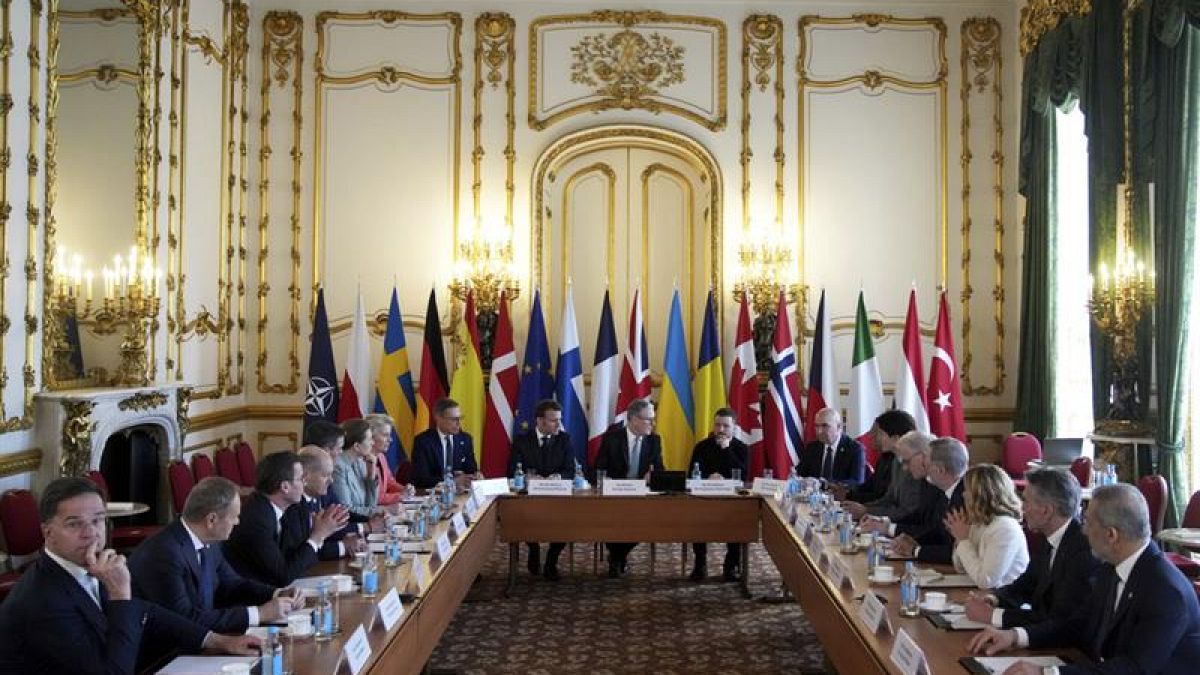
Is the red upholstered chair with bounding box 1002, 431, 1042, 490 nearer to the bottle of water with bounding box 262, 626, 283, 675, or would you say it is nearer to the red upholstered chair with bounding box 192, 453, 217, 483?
the red upholstered chair with bounding box 192, 453, 217, 483

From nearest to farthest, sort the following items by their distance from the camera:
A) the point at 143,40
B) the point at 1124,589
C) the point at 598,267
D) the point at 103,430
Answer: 1. the point at 1124,589
2. the point at 103,430
3. the point at 143,40
4. the point at 598,267

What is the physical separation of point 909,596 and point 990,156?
22.2 feet

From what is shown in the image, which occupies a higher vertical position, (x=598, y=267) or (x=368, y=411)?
(x=598, y=267)

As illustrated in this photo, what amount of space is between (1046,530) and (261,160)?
7674 mm

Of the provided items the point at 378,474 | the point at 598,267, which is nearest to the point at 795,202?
the point at 598,267

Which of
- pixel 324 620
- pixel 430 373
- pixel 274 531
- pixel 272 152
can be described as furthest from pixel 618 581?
pixel 272 152

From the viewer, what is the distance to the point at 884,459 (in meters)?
6.36

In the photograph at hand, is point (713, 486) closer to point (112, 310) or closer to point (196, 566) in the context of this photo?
point (196, 566)

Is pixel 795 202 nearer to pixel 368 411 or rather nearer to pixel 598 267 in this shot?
pixel 598 267

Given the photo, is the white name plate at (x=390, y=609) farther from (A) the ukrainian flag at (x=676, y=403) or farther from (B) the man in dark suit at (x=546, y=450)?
(A) the ukrainian flag at (x=676, y=403)

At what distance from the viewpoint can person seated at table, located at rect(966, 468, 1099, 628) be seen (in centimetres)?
337

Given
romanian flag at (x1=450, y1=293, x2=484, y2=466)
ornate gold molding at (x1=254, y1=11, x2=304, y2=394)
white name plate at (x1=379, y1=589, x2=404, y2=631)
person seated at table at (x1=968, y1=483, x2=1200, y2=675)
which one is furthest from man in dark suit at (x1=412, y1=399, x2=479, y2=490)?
person seated at table at (x1=968, y1=483, x2=1200, y2=675)

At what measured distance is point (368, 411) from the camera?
9.00 m

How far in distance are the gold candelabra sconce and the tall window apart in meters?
6.93
